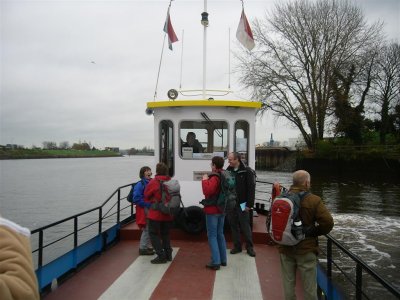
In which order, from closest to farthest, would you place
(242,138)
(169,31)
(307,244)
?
(307,244), (242,138), (169,31)

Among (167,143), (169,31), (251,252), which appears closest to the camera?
(251,252)

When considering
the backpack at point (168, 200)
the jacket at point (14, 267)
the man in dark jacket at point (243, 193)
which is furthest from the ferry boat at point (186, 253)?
the jacket at point (14, 267)

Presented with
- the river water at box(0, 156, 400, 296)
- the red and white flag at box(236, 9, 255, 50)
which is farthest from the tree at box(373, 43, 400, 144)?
the red and white flag at box(236, 9, 255, 50)

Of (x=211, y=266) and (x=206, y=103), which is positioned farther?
(x=206, y=103)

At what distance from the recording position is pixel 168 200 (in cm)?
554

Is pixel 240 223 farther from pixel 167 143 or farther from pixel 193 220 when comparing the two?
pixel 167 143

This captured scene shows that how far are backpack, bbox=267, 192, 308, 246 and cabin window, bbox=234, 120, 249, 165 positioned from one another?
3.95 meters

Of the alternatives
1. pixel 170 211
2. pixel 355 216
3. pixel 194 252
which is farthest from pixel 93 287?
pixel 355 216

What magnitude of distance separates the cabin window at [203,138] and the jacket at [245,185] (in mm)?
1635

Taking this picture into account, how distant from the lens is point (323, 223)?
11.9 feet

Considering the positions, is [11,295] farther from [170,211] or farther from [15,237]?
[170,211]

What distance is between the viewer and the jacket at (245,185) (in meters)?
6.01

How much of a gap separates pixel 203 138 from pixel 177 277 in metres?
3.22

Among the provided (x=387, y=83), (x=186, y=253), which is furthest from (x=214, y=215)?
(x=387, y=83)
